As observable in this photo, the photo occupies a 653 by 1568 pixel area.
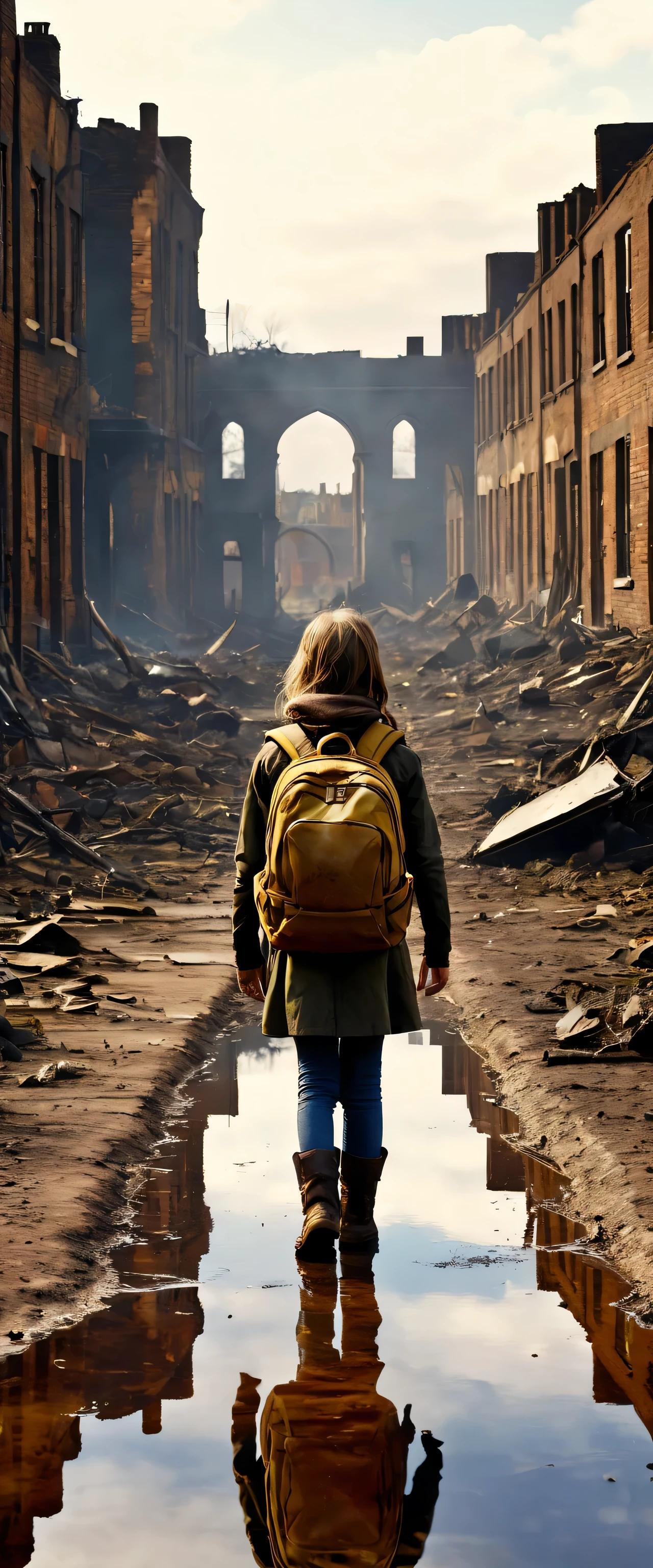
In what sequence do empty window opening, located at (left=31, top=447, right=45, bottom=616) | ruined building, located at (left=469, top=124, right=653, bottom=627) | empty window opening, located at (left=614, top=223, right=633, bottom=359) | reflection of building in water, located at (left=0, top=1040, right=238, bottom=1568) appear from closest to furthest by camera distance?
reflection of building in water, located at (left=0, top=1040, right=238, bottom=1568) < ruined building, located at (left=469, top=124, right=653, bottom=627) < empty window opening, located at (left=31, top=447, right=45, bottom=616) < empty window opening, located at (left=614, top=223, right=633, bottom=359)

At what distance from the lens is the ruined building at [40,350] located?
19.0 metres

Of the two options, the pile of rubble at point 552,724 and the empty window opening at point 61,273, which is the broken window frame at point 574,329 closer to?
the pile of rubble at point 552,724

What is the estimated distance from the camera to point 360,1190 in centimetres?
427

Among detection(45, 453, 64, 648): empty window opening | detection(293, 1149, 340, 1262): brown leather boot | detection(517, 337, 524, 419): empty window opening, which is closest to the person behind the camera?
detection(293, 1149, 340, 1262): brown leather boot

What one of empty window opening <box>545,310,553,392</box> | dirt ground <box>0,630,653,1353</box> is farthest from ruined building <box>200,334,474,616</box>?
dirt ground <box>0,630,653,1353</box>

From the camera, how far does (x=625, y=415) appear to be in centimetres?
2173

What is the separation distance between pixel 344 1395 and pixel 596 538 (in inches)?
891

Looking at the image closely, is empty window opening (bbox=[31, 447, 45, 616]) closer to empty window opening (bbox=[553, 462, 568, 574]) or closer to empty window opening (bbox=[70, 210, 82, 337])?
empty window opening (bbox=[70, 210, 82, 337])

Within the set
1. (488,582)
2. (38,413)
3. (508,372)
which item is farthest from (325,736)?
(488,582)

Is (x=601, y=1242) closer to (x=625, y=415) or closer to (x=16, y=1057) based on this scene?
(x=16, y=1057)

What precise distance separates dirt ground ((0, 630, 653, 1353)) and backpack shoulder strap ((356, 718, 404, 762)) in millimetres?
1463

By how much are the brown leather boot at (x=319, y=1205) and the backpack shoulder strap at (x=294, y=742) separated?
1027mm

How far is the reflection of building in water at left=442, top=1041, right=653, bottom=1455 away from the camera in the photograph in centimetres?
330

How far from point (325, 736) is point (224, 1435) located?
5.64 feet
